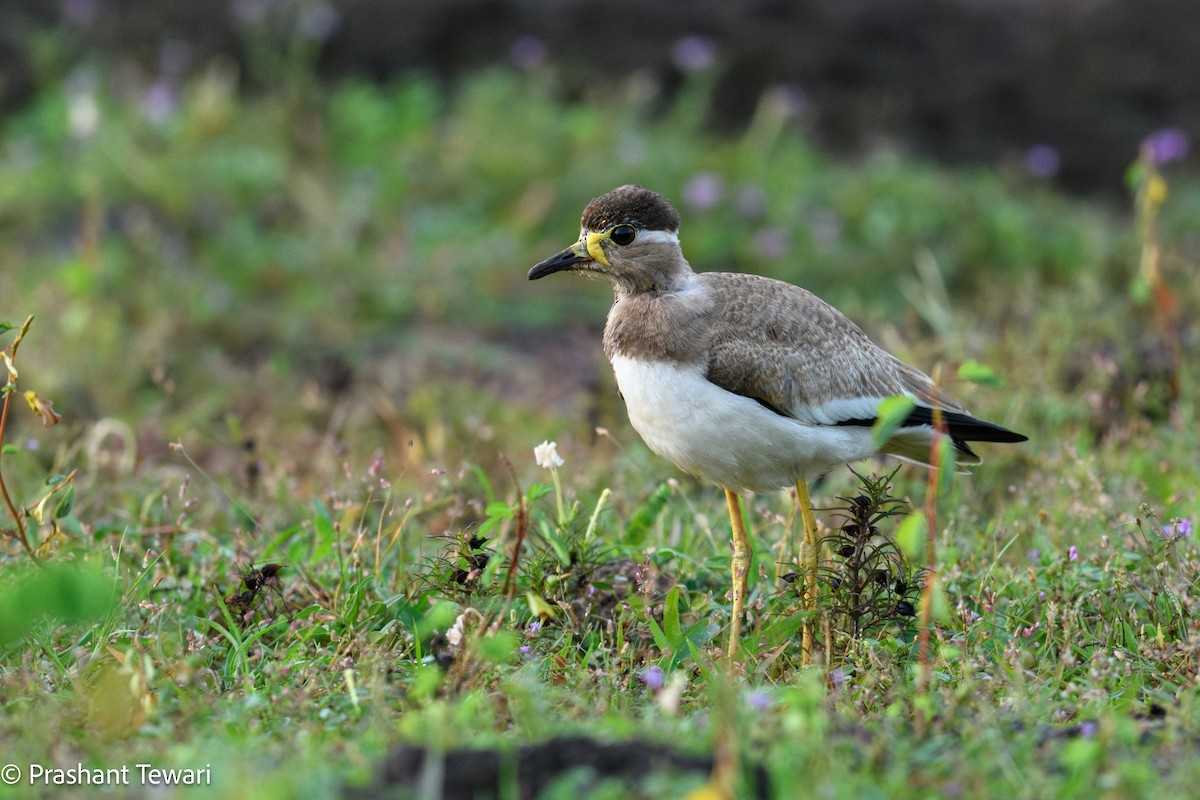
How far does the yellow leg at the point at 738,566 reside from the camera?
11.4 ft

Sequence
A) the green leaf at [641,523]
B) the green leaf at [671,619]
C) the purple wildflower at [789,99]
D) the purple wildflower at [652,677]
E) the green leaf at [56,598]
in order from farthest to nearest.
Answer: the purple wildflower at [789,99] → the green leaf at [641,523] → the green leaf at [671,619] → the purple wildflower at [652,677] → the green leaf at [56,598]

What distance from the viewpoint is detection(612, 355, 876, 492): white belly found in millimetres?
3479

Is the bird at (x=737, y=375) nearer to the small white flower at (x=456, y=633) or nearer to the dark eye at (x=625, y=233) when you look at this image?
the dark eye at (x=625, y=233)

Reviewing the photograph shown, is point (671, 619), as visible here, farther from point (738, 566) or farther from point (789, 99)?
point (789, 99)

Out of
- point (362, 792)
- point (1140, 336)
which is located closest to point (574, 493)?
point (362, 792)

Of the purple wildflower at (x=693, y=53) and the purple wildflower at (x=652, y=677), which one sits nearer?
the purple wildflower at (x=652, y=677)

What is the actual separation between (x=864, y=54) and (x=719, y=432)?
597 centimetres

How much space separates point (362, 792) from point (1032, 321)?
15.3 ft

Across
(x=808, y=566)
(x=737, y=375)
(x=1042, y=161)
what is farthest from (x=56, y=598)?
(x=1042, y=161)

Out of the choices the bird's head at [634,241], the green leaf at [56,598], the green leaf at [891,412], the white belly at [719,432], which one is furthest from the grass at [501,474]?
the bird's head at [634,241]

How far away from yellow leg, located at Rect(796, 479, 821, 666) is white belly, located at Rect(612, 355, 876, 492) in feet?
0.28

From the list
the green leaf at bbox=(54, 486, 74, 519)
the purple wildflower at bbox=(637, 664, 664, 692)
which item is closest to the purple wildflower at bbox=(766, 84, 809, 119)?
the purple wildflower at bbox=(637, 664, 664, 692)

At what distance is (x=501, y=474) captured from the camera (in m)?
4.87

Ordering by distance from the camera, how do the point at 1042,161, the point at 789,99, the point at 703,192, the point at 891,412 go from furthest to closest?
the point at 789,99
the point at 1042,161
the point at 703,192
the point at 891,412
